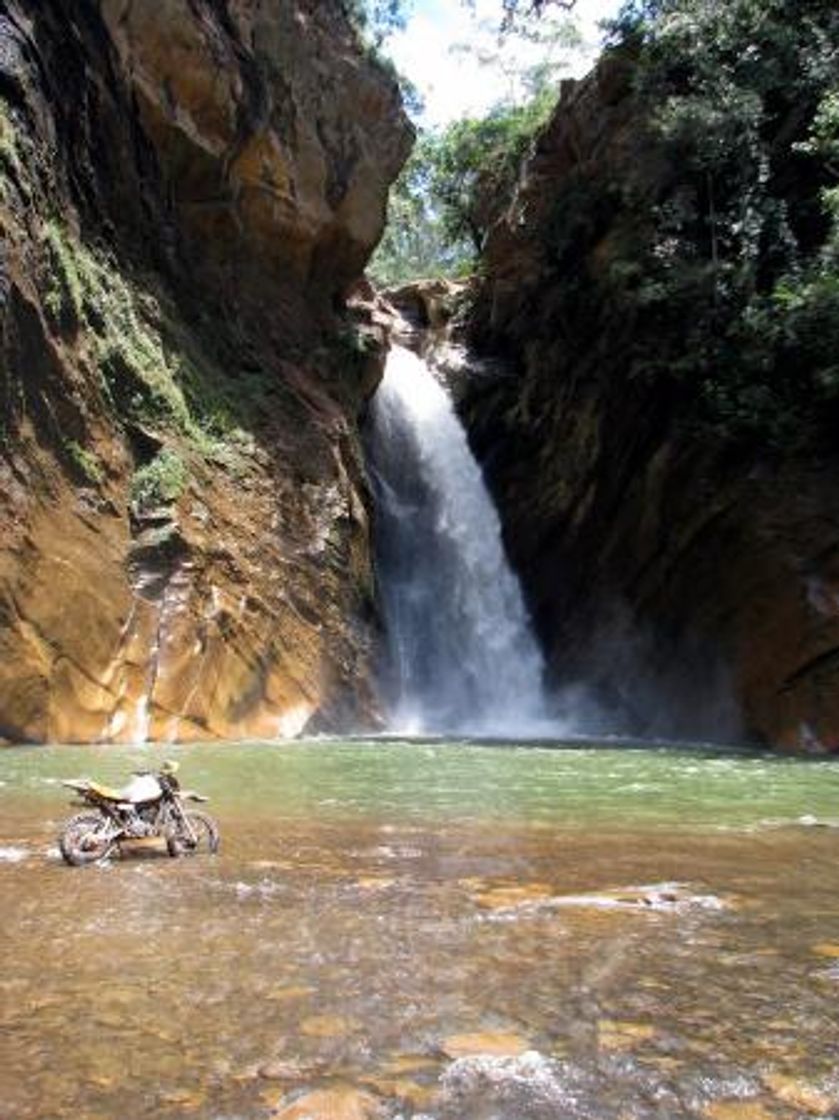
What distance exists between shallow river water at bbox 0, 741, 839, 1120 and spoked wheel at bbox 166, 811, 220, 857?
6.3 inches

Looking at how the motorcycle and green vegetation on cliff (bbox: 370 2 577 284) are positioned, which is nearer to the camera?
the motorcycle

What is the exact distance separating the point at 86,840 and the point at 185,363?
13.9m

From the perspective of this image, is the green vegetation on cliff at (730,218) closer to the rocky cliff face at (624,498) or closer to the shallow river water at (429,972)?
the rocky cliff face at (624,498)

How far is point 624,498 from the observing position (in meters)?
22.3

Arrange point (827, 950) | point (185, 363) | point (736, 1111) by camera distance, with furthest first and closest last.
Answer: point (185, 363)
point (827, 950)
point (736, 1111)

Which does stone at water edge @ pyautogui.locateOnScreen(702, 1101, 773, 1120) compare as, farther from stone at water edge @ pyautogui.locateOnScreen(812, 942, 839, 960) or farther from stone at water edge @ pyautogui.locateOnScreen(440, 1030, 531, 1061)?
stone at water edge @ pyautogui.locateOnScreen(812, 942, 839, 960)

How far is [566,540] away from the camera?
23.8 metres

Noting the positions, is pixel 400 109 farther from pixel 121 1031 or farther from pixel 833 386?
pixel 121 1031

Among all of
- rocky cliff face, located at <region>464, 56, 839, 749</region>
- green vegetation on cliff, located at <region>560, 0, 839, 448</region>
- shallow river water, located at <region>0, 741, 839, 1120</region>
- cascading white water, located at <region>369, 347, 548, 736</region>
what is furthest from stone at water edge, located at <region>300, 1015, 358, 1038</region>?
green vegetation on cliff, located at <region>560, 0, 839, 448</region>

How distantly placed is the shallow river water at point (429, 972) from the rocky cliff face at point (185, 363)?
728 cm

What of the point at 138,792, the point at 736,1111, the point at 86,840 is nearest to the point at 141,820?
the point at 138,792

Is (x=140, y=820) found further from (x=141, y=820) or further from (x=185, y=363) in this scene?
(x=185, y=363)

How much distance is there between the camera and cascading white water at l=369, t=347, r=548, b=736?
21.4 meters

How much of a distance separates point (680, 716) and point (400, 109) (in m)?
→ 14.2
